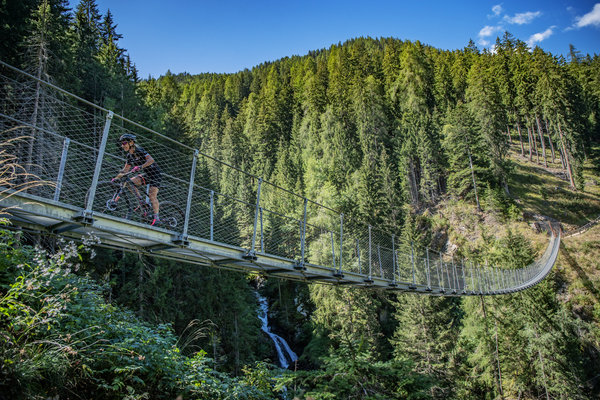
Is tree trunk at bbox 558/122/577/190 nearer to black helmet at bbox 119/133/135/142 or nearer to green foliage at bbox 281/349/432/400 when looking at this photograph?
green foliage at bbox 281/349/432/400

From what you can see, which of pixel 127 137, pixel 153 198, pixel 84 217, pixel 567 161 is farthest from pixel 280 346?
pixel 567 161

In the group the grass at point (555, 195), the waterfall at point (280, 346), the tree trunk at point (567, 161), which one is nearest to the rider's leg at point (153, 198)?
the waterfall at point (280, 346)

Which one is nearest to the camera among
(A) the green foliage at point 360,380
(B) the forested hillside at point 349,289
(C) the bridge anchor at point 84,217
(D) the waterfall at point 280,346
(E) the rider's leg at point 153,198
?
(C) the bridge anchor at point 84,217

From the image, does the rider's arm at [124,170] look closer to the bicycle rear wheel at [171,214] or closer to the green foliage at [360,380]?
the bicycle rear wheel at [171,214]

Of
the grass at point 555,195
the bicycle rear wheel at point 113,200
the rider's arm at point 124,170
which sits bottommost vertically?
the bicycle rear wheel at point 113,200

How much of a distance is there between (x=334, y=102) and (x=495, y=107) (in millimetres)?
13925

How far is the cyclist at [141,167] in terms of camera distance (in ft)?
11.1

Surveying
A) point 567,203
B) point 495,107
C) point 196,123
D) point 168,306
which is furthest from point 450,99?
point 168,306

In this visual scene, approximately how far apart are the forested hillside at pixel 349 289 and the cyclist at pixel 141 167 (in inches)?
38.1

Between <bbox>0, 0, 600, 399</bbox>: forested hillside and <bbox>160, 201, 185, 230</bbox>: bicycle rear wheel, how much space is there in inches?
39.3

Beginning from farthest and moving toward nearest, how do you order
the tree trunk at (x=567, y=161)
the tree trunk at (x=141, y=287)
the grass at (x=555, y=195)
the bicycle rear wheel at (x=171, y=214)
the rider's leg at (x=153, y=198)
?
1. the tree trunk at (x=567, y=161)
2. the grass at (x=555, y=195)
3. the tree trunk at (x=141, y=287)
4. the bicycle rear wheel at (x=171, y=214)
5. the rider's leg at (x=153, y=198)

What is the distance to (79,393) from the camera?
90.5 inches

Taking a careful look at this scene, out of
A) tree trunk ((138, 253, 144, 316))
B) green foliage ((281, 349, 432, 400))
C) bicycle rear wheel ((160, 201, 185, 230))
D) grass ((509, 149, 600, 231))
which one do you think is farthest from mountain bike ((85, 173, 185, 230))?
grass ((509, 149, 600, 231))

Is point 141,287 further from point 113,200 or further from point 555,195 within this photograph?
point 555,195
